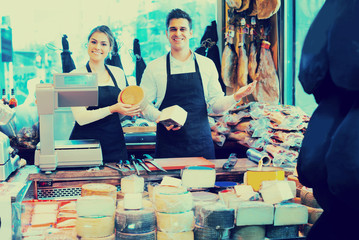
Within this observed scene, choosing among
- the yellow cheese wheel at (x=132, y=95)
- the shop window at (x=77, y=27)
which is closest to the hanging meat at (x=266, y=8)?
the shop window at (x=77, y=27)

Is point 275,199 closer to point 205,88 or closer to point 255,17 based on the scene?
point 205,88

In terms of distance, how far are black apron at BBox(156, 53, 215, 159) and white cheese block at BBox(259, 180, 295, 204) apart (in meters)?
1.62

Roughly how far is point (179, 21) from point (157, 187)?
188cm

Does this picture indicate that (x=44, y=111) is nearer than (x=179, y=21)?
Yes

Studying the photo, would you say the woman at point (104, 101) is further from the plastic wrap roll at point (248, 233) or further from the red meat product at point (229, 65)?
the plastic wrap roll at point (248, 233)

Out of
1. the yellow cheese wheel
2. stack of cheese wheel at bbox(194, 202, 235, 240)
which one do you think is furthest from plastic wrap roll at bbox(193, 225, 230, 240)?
the yellow cheese wheel

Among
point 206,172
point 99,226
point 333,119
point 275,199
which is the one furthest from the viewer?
point 206,172

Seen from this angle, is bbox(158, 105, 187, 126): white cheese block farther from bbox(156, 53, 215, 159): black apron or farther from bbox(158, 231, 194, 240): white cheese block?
bbox(158, 231, 194, 240): white cheese block

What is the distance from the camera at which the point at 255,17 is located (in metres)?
4.98

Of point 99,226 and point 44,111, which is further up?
point 44,111

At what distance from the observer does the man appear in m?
3.54

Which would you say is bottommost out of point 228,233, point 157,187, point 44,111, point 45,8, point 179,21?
point 228,233

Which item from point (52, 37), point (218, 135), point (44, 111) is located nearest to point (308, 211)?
point (44, 111)

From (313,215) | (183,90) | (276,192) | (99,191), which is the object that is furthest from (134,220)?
(183,90)
